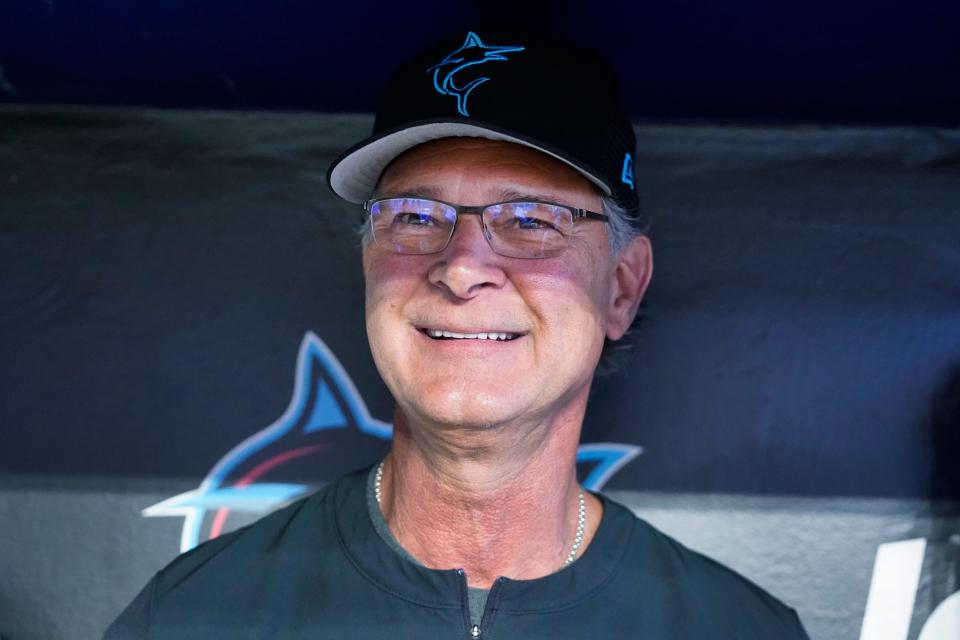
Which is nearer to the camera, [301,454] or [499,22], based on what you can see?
[499,22]

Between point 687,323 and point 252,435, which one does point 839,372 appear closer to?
point 687,323

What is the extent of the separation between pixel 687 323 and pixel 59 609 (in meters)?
1.25

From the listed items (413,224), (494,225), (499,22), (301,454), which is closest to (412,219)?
(413,224)

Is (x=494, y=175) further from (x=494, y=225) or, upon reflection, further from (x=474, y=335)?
(x=474, y=335)

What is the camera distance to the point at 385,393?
193cm

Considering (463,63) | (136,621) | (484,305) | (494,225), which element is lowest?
(136,621)

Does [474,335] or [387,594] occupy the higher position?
[474,335]

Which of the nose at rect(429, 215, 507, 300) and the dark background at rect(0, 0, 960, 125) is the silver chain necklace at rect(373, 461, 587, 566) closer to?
the nose at rect(429, 215, 507, 300)

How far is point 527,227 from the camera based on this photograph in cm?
137

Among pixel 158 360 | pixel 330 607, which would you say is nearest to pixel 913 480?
pixel 330 607

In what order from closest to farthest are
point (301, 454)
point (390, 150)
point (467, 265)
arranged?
point (467, 265), point (390, 150), point (301, 454)

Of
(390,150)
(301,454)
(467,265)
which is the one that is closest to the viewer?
(467,265)

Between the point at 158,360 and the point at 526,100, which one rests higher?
the point at 526,100

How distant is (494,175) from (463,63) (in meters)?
0.17
